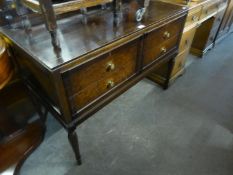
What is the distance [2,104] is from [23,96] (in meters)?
0.16

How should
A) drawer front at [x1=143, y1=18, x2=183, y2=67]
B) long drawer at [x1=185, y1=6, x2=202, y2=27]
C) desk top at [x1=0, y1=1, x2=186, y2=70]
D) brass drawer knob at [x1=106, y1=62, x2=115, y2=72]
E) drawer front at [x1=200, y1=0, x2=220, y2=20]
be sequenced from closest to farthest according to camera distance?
1. desk top at [x1=0, y1=1, x2=186, y2=70]
2. brass drawer knob at [x1=106, y1=62, x2=115, y2=72]
3. drawer front at [x1=143, y1=18, x2=183, y2=67]
4. long drawer at [x1=185, y1=6, x2=202, y2=27]
5. drawer front at [x1=200, y1=0, x2=220, y2=20]

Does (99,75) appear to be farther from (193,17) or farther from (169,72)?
(193,17)

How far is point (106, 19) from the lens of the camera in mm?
1146

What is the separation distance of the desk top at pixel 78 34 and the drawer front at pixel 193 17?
11.9 inches

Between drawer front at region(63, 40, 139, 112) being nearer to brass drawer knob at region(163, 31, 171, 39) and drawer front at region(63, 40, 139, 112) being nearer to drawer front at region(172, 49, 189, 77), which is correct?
brass drawer knob at region(163, 31, 171, 39)

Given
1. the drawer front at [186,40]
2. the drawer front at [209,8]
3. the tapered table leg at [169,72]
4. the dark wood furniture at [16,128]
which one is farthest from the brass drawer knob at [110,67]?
the drawer front at [209,8]

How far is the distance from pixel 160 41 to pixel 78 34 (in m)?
0.58

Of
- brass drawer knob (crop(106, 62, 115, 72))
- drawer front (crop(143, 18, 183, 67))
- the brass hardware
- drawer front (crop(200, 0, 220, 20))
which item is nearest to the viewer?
brass drawer knob (crop(106, 62, 115, 72))

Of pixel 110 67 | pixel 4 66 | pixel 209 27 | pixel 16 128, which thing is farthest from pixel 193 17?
pixel 16 128

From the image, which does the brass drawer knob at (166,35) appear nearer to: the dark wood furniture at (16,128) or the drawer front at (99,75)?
the drawer front at (99,75)

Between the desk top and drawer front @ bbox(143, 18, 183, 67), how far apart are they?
Result: 0.07 m

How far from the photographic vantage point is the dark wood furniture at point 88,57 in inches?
32.2

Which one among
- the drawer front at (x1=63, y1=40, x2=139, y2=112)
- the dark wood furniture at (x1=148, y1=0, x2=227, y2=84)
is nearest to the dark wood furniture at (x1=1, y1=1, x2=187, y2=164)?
the drawer front at (x1=63, y1=40, x2=139, y2=112)

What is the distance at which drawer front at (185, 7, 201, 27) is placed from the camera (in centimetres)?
154
